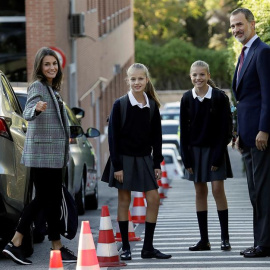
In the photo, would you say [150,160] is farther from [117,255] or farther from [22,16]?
[22,16]

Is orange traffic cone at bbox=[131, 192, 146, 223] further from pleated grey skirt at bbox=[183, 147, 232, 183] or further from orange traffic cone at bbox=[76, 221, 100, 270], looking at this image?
orange traffic cone at bbox=[76, 221, 100, 270]

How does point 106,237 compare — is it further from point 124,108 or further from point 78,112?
point 78,112

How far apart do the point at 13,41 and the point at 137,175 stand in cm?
1668

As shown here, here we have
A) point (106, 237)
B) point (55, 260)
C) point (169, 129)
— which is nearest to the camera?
point (55, 260)

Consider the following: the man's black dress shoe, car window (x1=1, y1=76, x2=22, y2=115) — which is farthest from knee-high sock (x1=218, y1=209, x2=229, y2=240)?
car window (x1=1, y1=76, x2=22, y2=115)

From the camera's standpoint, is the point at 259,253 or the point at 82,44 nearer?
the point at 259,253

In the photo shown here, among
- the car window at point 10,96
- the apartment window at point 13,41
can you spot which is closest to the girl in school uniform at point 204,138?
the car window at point 10,96

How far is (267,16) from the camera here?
16.2 meters

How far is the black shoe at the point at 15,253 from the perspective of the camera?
9484 millimetres

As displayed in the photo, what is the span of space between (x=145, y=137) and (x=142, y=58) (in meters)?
85.8

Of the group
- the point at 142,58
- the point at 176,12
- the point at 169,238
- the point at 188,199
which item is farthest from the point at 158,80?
the point at 169,238

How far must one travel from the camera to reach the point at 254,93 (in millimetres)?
9352

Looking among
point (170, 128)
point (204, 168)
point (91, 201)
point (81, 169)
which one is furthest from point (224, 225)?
point (170, 128)

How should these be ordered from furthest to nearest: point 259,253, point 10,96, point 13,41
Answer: point 13,41
point 10,96
point 259,253
